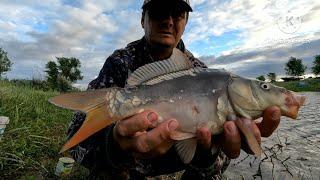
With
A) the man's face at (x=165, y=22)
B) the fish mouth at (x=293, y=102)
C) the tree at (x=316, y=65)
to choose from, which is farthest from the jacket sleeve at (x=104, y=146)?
the tree at (x=316, y=65)

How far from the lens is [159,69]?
7.70ft

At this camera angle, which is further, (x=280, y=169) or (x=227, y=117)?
(x=280, y=169)

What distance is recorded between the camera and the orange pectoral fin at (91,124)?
1.99m

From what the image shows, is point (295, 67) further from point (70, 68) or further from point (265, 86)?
point (265, 86)

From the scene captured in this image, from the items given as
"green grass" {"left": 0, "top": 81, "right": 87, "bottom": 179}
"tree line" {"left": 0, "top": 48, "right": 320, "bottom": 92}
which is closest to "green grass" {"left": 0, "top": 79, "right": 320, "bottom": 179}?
"green grass" {"left": 0, "top": 81, "right": 87, "bottom": 179}

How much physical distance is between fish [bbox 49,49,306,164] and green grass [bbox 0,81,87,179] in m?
2.18

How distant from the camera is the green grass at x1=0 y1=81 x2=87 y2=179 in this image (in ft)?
13.8

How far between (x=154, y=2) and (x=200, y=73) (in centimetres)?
127

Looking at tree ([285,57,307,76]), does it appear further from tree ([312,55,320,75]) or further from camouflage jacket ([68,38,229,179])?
camouflage jacket ([68,38,229,179])

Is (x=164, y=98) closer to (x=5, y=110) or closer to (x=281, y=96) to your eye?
(x=281, y=96)

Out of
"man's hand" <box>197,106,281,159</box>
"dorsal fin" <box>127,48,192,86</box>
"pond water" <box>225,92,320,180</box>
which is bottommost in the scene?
"pond water" <box>225,92,320,180</box>

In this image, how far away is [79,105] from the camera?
2.03 metres

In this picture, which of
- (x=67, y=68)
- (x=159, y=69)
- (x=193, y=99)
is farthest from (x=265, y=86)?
(x=67, y=68)

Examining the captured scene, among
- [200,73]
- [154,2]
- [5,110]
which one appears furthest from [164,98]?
[5,110]
